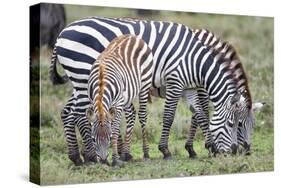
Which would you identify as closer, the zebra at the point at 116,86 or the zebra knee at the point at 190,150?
the zebra at the point at 116,86

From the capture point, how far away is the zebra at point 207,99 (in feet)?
35.1

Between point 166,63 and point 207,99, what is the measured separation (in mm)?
841

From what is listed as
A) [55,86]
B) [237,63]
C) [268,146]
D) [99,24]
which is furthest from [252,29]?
[55,86]

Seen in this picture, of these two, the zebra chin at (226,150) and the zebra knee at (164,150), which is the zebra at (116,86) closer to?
the zebra knee at (164,150)

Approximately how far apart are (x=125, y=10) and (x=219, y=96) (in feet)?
6.06

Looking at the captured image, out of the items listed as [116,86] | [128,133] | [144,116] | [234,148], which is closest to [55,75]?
[116,86]

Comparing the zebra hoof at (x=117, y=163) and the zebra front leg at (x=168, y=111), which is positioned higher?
the zebra front leg at (x=168, y=111)

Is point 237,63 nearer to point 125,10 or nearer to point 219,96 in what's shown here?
point 219,96

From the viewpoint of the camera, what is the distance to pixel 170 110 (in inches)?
416

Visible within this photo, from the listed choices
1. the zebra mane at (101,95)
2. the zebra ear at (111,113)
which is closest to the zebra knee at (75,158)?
the zebra mane at (101,95)

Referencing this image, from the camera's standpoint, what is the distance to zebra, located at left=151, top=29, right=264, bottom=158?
10711 mm

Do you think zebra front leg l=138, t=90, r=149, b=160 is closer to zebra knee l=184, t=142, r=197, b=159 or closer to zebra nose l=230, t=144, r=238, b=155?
zebra knee l=184, t=142, r=197, b=159

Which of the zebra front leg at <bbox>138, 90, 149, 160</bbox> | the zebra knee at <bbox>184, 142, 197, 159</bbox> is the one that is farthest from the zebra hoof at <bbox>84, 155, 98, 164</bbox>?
the zebra knee at <bbox>184, 142, 197, 159</bbox>

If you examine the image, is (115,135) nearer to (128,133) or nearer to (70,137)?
(128,133)
